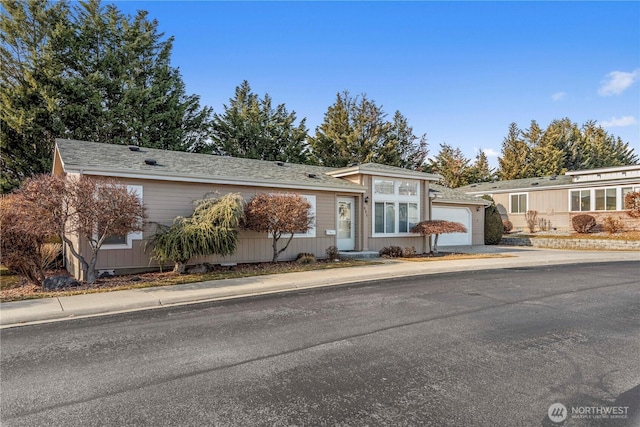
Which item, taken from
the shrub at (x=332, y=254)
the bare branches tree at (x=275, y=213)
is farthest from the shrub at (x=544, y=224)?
the bare branches tree at (x=275, y=213)

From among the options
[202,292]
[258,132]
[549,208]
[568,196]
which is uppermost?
[258,132]

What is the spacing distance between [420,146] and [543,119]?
1741cm

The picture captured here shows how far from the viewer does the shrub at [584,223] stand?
22.7 meters

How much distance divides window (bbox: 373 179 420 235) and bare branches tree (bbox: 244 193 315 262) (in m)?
4.93

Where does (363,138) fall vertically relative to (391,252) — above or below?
above

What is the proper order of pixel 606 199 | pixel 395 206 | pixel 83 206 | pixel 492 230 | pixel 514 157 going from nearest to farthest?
pixel 83 206
pixel 395 206
pixel 606 199
pixel 492 230
pixel 514 157

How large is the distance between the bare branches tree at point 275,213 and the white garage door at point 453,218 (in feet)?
36.4

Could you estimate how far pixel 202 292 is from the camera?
8.19 metres

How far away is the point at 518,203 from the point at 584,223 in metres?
5.25

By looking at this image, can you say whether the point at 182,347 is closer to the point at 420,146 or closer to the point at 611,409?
the point at 611,409

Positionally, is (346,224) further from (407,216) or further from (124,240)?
(124,240)

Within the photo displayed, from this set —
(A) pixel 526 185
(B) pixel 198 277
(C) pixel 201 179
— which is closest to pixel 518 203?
(A) pixel 526 185

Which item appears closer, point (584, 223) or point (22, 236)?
point (22, 236)

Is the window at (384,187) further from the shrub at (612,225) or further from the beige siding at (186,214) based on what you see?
the shrub at (612,225)
